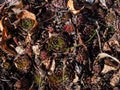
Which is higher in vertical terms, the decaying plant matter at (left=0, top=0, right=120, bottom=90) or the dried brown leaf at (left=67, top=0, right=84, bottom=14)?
the dried brown leaf at (left=67, top=0, right=84, bottom=14)

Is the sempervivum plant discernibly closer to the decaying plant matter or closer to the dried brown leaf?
the decaying plant matter

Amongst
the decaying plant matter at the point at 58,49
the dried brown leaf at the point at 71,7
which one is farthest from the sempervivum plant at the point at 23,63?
the dried brown leaf at the point at 71,7

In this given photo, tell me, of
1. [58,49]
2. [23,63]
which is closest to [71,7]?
[58,49]

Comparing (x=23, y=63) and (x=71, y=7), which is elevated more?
(x=71, y=7)

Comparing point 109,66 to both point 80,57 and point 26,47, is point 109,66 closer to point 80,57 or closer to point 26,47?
point 80,57

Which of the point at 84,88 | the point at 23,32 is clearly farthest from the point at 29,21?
the point at 84,88

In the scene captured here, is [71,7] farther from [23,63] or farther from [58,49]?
[23,63]

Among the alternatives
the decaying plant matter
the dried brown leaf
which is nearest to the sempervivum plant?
the decaying plant matter

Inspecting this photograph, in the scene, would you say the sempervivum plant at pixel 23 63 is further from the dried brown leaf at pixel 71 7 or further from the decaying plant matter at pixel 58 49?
the dried brown leaf at pixel 71 7
